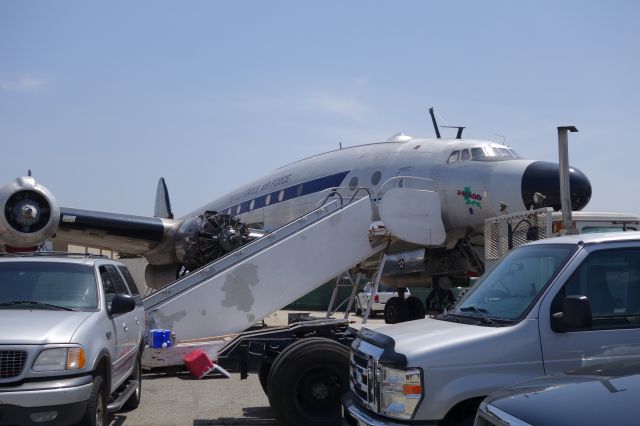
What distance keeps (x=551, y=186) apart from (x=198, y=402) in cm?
775

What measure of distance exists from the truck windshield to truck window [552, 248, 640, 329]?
0.15 meters

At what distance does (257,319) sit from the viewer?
11.0 meters

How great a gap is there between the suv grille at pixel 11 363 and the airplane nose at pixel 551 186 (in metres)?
9.68

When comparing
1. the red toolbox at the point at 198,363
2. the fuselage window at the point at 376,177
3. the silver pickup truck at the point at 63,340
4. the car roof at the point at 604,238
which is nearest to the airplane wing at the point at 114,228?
the fuselage window at the point at 376,177

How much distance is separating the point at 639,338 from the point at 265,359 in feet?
14.9

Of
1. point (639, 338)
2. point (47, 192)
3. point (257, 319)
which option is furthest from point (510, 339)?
point (47, 192)

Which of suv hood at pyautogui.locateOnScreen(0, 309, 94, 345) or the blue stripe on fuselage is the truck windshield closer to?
suv hood at pyautogui.locateOnScreen(0, 309, 94, 345)

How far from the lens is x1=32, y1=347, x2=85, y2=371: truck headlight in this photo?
5332mm

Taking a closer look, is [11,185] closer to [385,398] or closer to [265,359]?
[265,359]

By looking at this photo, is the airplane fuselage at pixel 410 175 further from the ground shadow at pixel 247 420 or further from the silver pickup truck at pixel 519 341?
the silver pickup truck at pixel 519 341

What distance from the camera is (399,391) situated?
4.44m

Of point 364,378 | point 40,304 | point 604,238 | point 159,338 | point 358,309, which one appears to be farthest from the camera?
point 358,309

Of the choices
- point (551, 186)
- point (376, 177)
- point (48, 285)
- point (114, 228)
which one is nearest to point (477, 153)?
point (551, 186)

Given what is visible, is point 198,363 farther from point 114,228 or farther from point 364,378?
point 114,228
